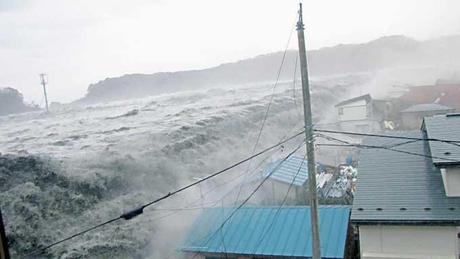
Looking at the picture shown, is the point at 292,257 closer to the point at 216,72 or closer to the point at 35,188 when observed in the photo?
the point at 35,188

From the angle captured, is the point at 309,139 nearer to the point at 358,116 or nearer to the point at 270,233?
the point at 270,233

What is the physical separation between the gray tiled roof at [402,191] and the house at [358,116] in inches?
595

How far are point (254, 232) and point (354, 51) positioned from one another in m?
62.1

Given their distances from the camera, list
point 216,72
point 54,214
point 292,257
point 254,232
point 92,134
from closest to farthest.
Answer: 1. point 292,257
2. point 254,232
3. point 54,214
4. point 92,134
5. point 216,72

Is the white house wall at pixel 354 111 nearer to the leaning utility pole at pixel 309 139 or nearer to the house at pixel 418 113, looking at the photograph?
the house at pixel 418 113

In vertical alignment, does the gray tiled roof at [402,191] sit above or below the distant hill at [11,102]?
below

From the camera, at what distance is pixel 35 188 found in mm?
12109

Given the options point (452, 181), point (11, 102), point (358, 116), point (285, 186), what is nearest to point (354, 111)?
point (358, 116)

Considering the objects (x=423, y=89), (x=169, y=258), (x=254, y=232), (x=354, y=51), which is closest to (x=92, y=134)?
(x=169, y=258)

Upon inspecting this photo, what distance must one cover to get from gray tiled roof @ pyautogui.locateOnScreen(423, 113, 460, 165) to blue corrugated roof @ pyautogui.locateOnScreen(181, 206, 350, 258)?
2.22m

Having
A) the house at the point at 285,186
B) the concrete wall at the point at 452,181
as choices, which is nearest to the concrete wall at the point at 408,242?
the concrete wall at the point at 452,181

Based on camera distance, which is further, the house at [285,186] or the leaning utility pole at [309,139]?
the house at [285,186]

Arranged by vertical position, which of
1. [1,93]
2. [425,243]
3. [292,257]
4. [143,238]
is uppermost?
[1,93]

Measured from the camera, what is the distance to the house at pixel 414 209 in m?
5.22
